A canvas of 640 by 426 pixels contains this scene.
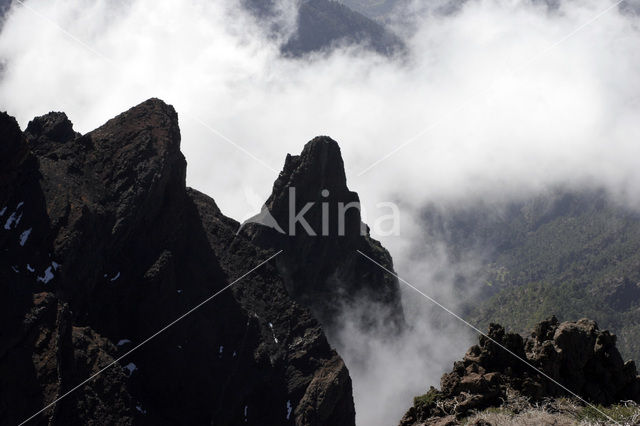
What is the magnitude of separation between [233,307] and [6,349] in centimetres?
4226

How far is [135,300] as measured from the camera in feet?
329

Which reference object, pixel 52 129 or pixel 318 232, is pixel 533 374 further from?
pixel 318 232

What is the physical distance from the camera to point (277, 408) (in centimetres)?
10494

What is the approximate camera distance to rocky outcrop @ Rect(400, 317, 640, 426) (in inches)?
1832

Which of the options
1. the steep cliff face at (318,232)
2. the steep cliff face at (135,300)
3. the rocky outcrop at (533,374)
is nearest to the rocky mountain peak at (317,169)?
the steep cliff face at (318,232)

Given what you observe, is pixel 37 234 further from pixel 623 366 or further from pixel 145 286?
pixel 623 366

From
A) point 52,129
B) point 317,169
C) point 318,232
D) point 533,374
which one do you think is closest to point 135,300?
point 52,129

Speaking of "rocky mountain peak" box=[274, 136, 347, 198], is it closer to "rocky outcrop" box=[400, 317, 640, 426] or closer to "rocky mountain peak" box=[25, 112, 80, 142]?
"rocky mountain peak" box=[25, 112, 80, 142]

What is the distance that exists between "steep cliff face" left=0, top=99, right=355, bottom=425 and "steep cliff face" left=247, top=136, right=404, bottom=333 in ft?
119

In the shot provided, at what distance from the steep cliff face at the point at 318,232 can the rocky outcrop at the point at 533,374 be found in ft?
357

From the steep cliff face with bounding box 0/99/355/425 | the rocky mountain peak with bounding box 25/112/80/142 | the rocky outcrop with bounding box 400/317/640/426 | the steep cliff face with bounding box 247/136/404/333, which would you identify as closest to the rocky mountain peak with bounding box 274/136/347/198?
the steep cliff face with bounding box 247/136/404/333

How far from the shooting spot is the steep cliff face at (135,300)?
77.2 meters

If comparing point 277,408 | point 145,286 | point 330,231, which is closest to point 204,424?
point 277,408

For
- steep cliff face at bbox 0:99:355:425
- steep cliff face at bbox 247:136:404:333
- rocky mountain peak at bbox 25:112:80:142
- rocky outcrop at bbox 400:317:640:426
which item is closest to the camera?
rocky outcrop at bbox 400:317:640:426
